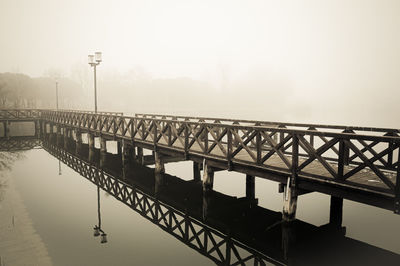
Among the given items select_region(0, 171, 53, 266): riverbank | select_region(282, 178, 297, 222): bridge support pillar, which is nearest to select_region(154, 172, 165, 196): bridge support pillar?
select_region(0, 171, 53, 266): riverbank

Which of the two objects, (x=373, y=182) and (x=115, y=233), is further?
(x=115, y=233)

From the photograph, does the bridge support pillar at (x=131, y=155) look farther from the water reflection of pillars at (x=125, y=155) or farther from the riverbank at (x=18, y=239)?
the riverbank at (x=18, y=239)

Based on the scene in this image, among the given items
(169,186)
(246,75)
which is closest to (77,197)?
(169,186)

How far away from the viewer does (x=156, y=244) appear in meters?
8.16

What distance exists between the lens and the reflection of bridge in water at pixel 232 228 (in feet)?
24.1

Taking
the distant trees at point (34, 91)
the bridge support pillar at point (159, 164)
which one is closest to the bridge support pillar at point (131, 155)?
the bridge support pillar at point (159, 164)

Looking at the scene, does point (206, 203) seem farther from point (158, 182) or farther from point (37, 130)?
point (37, 130)

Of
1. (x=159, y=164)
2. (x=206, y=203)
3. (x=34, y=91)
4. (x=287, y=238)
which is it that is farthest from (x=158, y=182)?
(x=34, y=91)

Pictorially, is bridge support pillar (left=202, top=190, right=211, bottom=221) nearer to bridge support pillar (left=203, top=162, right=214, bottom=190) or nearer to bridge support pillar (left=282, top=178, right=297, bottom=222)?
bridge support pillar (left=203, top=162, right=214, bottom=190)

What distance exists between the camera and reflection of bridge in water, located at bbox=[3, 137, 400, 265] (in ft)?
24.1

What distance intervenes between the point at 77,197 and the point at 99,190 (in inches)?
38.2

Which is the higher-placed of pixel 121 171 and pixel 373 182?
pixel 373 182

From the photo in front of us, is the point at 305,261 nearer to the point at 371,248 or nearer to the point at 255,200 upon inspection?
the point at 371,248

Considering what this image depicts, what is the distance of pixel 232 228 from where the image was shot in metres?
8.86
